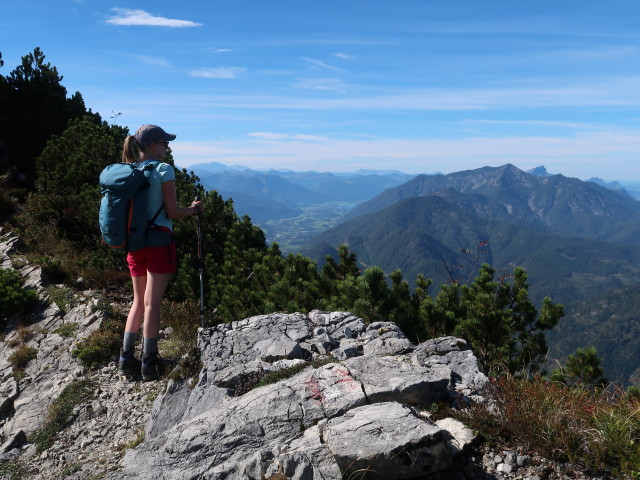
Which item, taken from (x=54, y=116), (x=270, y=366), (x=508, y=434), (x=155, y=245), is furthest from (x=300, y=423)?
(x=54, y=116)

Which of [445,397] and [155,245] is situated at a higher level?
[155,245]

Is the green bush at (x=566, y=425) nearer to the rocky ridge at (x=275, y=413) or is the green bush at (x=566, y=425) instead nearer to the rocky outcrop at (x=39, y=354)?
the rocky ridge at (x=275, y=413)

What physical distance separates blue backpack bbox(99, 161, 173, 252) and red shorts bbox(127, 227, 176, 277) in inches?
6.3

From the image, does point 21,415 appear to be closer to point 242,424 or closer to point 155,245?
point 155,245

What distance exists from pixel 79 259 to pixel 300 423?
826cm

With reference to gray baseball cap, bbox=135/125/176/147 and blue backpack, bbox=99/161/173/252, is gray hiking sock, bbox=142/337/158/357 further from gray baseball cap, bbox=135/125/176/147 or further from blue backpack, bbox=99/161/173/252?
gray baseball cap, bbox=135/125/176/147

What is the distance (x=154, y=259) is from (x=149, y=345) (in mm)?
1301

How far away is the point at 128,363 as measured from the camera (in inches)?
232

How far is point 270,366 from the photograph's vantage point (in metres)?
5.08

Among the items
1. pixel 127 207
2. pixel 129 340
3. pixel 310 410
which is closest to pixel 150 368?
pixel 129 340

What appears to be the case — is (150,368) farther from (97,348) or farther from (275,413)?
(275,413)

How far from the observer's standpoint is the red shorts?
16.8 feet

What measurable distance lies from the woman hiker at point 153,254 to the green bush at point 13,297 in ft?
12.2

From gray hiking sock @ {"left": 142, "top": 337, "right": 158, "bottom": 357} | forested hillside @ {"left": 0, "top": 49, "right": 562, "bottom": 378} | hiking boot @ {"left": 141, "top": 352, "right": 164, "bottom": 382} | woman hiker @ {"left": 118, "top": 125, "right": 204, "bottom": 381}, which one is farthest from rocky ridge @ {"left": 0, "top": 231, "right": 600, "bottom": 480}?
forested hillside @ {"left": 0, "top": 49, "right": 562, "bottom": 378}
